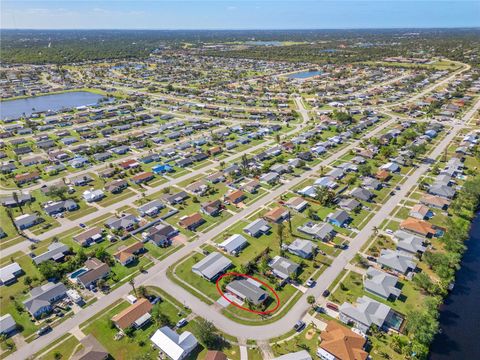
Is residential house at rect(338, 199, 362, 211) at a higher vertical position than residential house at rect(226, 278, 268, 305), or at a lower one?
higher

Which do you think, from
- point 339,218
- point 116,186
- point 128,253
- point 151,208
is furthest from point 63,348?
point 339,218

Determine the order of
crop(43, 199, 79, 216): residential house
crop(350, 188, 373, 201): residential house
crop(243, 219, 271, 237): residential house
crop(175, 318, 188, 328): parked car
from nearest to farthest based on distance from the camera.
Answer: crop(175, 318, 188, 328): parked car < crop(243, 219, 271, 237): residential house < crop(43, 199, 79, 216): residential house < crop(350, 188, 373, 201): residential house

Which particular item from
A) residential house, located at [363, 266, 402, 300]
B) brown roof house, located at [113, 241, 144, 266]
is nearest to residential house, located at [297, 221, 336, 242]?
residential house, located at [363, 266, 402, 300]

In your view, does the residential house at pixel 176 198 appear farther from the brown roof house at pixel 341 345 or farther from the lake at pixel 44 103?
the lake at pixel 44 103

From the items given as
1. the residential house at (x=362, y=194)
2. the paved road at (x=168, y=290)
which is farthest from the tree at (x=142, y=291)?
the residential house at (x=362, y=194)

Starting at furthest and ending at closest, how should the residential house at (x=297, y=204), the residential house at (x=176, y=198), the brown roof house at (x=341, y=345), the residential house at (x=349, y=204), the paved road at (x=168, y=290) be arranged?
the residential house at (x=176, y=198) → the residential house at (x=297, y=204) → the residential house at (x=349, y=204) → the paved road at (x=168, y=290) → the brown roof house at (x=341, y=345)

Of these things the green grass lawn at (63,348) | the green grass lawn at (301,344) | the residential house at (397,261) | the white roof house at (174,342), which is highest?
the residential house at (397,261)

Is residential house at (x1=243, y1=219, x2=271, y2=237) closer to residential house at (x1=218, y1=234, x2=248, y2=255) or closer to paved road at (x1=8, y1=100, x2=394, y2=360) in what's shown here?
residential house at (x1=218, y1=234, x2=248, y2=255)
